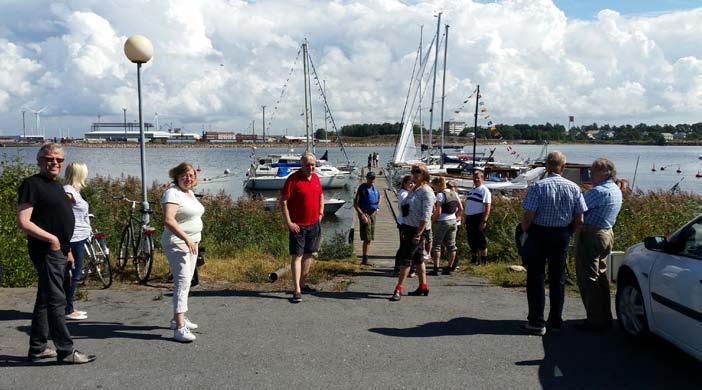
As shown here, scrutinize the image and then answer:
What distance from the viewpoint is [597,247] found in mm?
5984

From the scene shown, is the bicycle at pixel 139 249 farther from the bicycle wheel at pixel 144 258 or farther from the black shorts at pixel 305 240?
the black shorts at pixel 305 240

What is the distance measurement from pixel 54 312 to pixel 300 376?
6.60 feet

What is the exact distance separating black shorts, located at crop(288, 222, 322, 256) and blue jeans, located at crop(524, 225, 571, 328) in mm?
2527

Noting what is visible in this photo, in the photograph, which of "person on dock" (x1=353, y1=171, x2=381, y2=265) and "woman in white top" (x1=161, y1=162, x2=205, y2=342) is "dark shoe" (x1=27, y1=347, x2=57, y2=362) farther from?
"person on dock" (x1=353, y1=171, x2=381, y2=265)

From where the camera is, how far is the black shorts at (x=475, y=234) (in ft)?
32.6

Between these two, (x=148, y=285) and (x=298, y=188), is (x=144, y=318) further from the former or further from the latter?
(x=298, y=188)

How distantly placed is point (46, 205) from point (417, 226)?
409 cm

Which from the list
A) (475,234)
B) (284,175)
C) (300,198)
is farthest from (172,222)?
(284,175)

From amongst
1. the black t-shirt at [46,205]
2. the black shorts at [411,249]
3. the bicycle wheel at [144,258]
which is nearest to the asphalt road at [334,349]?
the black shorts at [411,249]

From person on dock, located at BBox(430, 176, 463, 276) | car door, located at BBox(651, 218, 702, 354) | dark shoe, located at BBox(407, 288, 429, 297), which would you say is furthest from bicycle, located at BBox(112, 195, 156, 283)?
car door, located at BBox(651, 218, 702, 354)

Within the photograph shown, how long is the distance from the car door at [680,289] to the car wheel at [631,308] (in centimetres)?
37

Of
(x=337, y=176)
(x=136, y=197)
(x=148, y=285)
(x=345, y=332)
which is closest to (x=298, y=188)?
(x=345, y=332)

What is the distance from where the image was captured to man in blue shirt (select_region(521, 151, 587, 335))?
5.78 metres

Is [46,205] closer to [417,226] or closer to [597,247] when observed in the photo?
[417,226]
